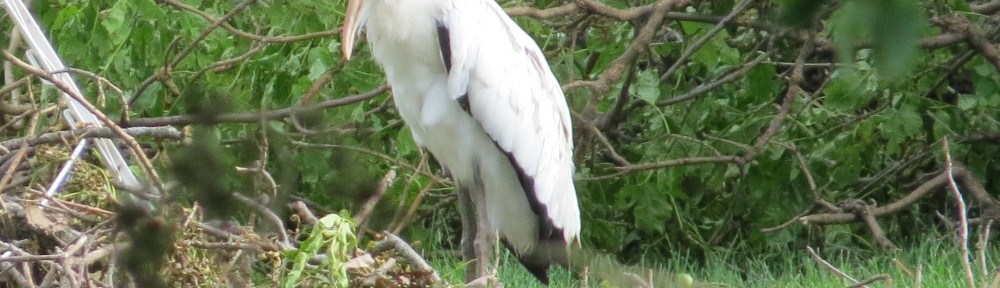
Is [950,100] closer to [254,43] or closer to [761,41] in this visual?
[761,41]

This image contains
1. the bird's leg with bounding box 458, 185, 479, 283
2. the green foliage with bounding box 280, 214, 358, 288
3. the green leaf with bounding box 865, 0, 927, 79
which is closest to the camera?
the green leaf with bounding box 865, 0, 927, 79

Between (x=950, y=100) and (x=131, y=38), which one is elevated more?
(x=131, y=38)

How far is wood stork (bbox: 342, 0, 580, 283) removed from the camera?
378cm

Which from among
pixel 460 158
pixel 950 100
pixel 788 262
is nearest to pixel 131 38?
pixel 460 158

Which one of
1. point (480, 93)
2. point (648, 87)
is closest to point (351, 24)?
point (480, 93)

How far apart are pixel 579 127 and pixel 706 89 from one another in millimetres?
798

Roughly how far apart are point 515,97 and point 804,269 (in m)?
1.49

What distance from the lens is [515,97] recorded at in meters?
3.89

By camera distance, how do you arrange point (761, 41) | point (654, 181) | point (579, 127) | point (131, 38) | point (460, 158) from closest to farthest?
point (460, 158) → point (579, 127) → point (131, 38) → point (761, 41) → point (654, 181)

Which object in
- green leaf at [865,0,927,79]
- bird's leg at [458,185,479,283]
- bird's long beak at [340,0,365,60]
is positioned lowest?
bird's leg at [458,185,479,283]

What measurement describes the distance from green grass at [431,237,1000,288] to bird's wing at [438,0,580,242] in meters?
0.35

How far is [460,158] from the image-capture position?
4.04 m

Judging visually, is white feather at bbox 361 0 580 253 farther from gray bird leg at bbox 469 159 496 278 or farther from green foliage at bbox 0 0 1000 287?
green foliage at bbox 0 0 1000 287

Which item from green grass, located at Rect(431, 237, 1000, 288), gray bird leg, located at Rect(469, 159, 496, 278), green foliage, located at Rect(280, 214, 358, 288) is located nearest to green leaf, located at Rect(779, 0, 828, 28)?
green foliage, located at Rect(280, 214, 358, 288)
